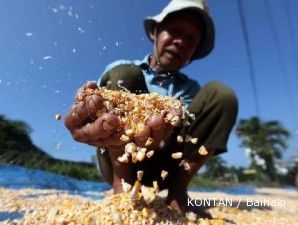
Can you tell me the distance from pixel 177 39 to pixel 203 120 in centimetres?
54

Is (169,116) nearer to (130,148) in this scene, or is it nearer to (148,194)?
(130,148)

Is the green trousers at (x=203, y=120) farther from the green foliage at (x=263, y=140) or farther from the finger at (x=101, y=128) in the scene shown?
the green foliage at (x=263, y=140)

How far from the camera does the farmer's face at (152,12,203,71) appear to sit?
82.4 inches

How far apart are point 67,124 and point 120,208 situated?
→ 1.10ft

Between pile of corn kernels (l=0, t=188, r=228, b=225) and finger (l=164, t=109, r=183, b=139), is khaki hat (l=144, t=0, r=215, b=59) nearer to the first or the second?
finger (l=164, t=109, r=183, b=139)

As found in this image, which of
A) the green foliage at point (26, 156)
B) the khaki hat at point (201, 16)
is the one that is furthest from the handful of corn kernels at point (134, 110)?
the green foliage at point (26, 156)

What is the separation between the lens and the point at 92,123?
3.91 ft

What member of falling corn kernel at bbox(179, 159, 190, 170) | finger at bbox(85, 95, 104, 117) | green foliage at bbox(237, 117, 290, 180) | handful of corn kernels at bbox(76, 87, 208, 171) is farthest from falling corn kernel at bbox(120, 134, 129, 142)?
green foliage at bbox(237, 117, 290, 180)

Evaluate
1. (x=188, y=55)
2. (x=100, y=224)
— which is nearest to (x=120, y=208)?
(x=100, y=224)

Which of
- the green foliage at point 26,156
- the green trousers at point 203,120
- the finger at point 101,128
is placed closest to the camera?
the finger at point 101,128

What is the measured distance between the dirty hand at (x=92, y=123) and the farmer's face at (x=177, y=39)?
88 centimetres

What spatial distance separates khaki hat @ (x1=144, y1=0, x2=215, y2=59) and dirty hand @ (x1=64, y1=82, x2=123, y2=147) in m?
1.05

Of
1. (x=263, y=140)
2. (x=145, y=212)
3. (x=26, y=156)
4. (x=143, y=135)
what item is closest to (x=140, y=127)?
(x=143, y=135)

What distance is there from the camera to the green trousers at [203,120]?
5.65 feet
